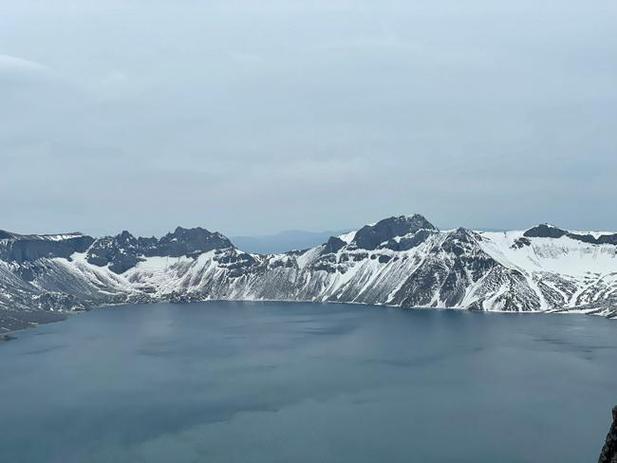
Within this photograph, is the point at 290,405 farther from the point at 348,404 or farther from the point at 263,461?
the point at 263,461

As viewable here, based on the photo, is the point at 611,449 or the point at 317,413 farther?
the point at 317,413

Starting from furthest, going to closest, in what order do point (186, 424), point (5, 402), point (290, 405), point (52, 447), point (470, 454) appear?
point (5, 402)
point (290, 405)
point (186, 424)
point (52, 447)
point (470, 454)

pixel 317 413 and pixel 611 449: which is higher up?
pixel 611 449

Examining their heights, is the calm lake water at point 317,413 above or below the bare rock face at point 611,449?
below

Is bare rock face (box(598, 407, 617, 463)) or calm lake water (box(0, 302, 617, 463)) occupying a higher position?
bare rock face (box(598, 407, 617, 463))

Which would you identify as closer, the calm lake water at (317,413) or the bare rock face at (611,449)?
the bare rock face at (611,449)

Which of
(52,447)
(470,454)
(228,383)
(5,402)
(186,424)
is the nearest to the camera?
(470,454)

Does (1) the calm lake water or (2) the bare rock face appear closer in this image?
(2) the bare rock face

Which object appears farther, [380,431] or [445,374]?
[445,374]

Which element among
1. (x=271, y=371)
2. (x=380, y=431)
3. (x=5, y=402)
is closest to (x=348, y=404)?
(x=380, y=431)

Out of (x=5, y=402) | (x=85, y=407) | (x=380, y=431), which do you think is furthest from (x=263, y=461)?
(x=5, y=402)
